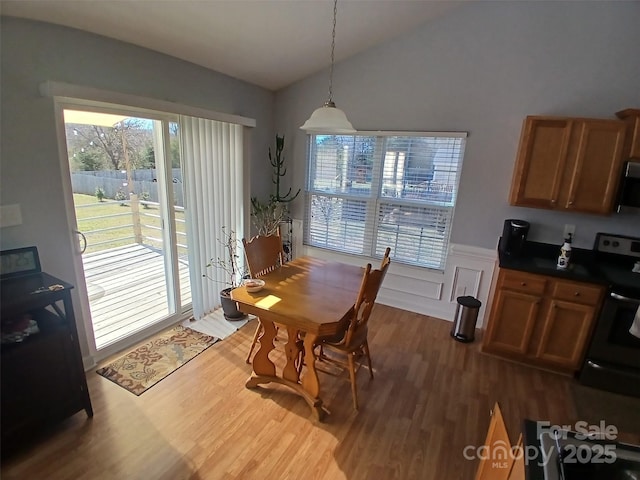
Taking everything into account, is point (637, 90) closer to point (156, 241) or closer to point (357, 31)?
point (357, 31)

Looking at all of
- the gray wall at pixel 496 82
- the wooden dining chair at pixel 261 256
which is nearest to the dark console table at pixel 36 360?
the wooden dining chair at pixel 261 256

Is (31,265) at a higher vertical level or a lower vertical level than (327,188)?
lower

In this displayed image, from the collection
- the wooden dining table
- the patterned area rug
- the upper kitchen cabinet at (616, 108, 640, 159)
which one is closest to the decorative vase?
the patterned area rug

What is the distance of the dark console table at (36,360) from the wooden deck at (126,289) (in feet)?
2.24

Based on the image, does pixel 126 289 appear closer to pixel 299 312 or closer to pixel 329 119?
pixel 299 312

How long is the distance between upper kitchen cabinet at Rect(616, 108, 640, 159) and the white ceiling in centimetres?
166

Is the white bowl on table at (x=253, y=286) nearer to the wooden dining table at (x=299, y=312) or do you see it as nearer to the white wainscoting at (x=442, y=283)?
the wooden dining table at (x=299, y=312)

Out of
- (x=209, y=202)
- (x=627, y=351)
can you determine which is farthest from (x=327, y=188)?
(x=627, y=351)

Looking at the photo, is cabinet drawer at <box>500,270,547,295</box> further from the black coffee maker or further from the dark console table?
the dark console table

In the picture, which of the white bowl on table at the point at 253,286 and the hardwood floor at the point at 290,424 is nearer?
the hardwood floor at the point at 290,424

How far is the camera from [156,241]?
2977 mm

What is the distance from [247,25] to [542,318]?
129 inches

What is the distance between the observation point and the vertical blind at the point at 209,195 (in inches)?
116

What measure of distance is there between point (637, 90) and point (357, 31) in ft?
7.58
